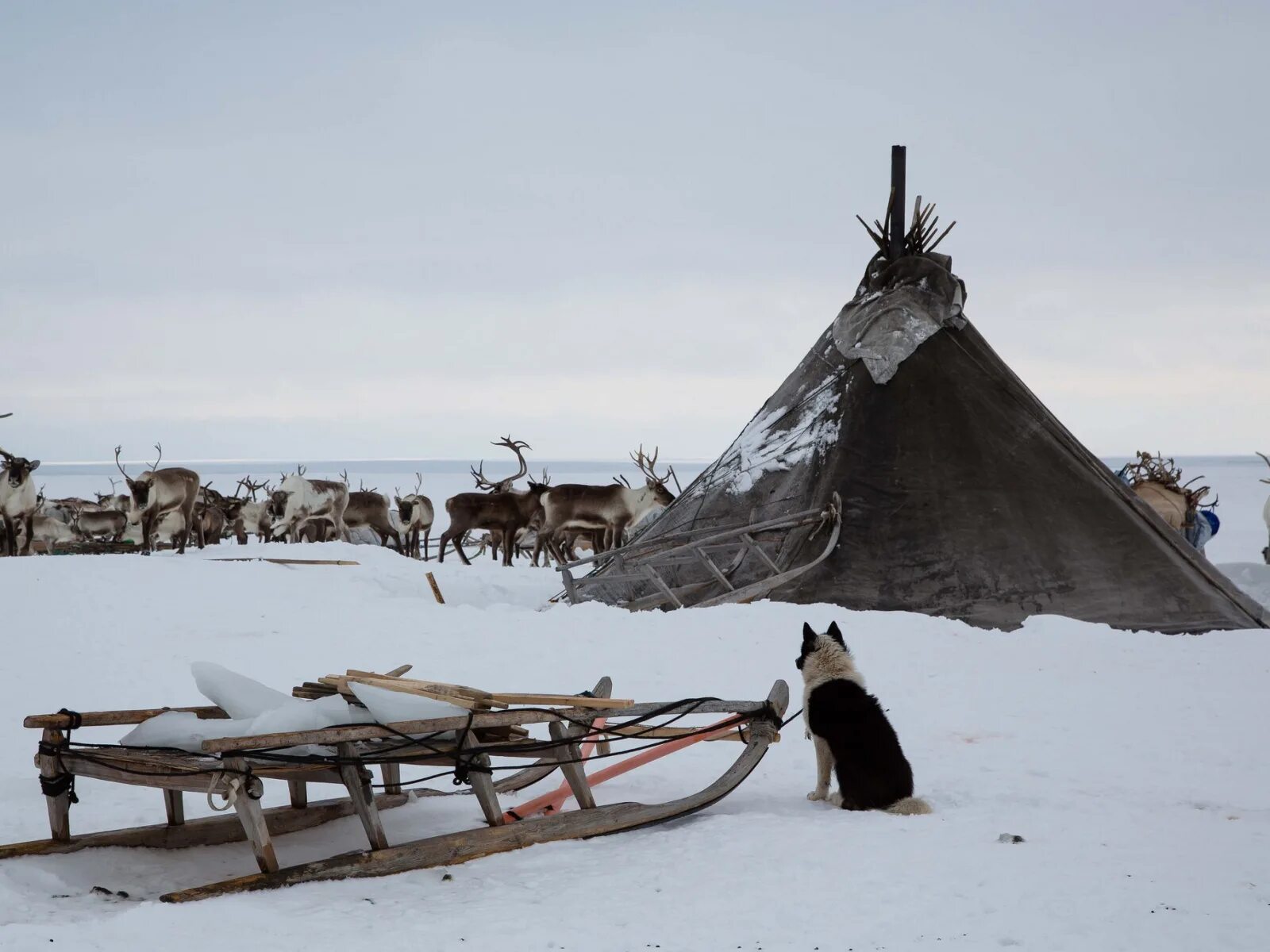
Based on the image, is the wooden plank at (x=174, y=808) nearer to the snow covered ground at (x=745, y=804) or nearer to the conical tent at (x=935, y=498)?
the snow covered ground at (x=745, y=804)

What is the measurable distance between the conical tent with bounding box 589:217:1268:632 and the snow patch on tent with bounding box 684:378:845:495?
0.8 inches

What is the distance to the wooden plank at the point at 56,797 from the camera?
4.92 m

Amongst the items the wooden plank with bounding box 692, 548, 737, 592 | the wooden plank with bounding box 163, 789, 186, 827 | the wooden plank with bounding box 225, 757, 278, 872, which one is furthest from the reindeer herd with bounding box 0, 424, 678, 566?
the wooden plank with bounding box 225, 757, 278, 872

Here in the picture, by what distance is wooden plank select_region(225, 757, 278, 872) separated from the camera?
174 inches

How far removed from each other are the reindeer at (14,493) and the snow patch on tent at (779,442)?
11975 millimetres

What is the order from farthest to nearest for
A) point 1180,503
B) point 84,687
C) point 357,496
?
point 357,496, point 1180,503, point 84,687

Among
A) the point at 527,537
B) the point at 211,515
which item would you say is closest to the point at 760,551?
the point at 527,537

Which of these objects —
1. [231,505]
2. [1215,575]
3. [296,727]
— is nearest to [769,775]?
[296,727]

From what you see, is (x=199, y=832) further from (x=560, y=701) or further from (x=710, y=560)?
(x=710, y=560)

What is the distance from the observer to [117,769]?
190 inches

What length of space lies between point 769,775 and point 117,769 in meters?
3.51

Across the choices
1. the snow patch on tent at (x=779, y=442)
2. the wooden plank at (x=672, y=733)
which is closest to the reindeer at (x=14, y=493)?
the snow patch on tent at (x=779, y=442)

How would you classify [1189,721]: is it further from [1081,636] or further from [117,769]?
[117,769]

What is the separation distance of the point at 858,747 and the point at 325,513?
71.0 feet
